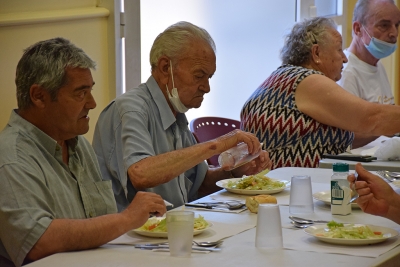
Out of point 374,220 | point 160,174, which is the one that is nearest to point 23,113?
point 160,174

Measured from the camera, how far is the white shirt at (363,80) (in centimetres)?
452

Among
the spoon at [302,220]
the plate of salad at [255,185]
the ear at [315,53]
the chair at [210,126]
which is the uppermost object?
the ear at [315,53]

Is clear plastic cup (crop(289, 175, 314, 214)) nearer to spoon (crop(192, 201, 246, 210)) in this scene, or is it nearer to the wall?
spoon (crop(192, 201, 246, 210))

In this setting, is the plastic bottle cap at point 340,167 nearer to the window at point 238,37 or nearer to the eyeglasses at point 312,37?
the eyeglasses at point 312,37

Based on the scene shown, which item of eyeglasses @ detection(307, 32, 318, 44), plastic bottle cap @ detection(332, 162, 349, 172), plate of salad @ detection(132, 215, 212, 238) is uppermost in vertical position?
eyeglasses @ detection(307, 32, 318, 44)

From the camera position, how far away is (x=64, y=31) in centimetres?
388

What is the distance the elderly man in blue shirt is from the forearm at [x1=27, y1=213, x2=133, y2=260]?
2.06 ft

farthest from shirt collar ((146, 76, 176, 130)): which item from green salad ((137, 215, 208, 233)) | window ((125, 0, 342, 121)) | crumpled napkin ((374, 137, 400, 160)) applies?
window ((125, 0, 342, 121))

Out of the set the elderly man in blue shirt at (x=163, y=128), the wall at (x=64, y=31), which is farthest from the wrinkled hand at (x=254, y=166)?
the wall at (x=64, y=31)

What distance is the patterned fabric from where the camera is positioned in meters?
3.24

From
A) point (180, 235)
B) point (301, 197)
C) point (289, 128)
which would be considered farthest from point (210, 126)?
point (180, 235)

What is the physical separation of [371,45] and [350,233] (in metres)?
3.18

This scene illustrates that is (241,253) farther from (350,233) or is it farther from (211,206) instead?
(211,206)

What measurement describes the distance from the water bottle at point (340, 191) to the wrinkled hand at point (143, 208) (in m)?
0.57
